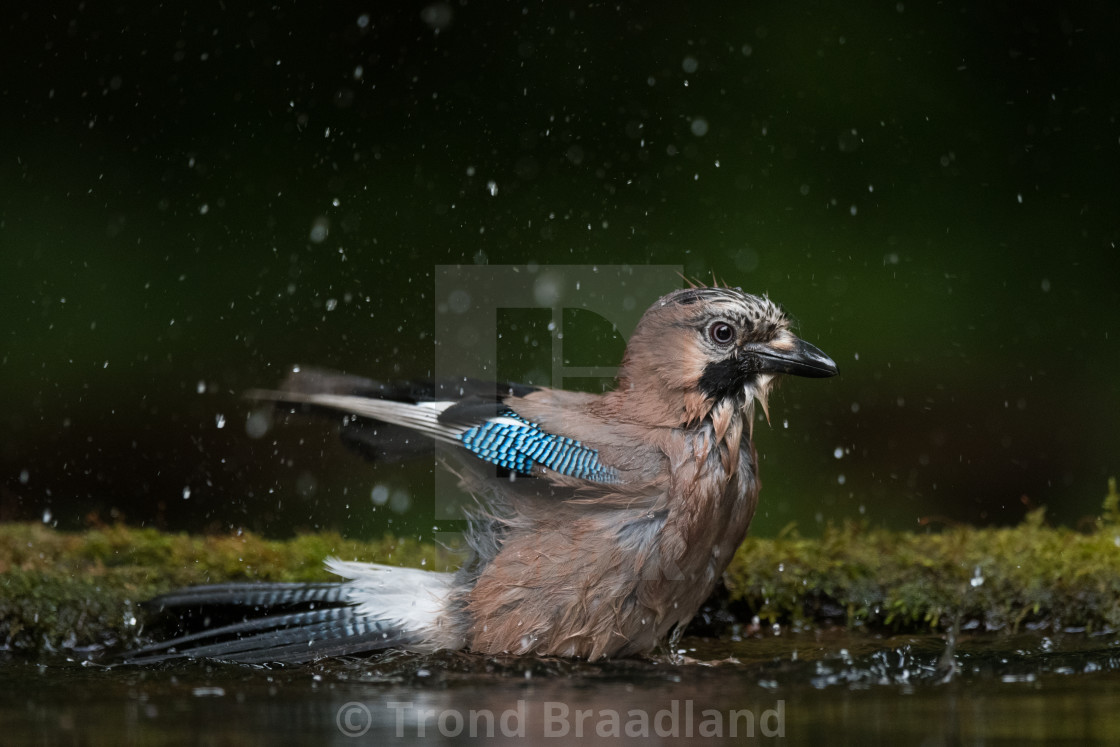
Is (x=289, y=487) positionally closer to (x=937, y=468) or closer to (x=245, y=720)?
(x=937, y=468)

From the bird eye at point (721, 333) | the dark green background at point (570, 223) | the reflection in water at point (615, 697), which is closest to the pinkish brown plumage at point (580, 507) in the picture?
the bird eye at point (721, 333)

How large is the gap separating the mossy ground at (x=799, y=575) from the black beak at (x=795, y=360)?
59cm

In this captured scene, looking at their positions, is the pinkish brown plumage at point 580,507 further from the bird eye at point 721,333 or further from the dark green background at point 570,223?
the dark green background at point 570,223

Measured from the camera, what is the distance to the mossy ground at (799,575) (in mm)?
3447

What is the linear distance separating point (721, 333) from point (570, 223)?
8.51ft

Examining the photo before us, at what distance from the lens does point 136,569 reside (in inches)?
147

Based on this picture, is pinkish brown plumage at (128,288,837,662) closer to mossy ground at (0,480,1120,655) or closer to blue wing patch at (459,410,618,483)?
blue wing patch at (459,410,618,483)

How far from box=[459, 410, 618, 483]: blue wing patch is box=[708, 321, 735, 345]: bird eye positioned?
50 cm

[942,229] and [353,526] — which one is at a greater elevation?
[942,229]

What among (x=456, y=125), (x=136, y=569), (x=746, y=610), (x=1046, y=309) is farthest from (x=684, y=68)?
(x=136, y=569)

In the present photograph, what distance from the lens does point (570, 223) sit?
6141mm

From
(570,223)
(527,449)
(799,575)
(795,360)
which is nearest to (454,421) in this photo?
(527,449)

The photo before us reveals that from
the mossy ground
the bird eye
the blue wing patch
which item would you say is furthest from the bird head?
the mossy ground

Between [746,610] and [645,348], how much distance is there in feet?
2.81
